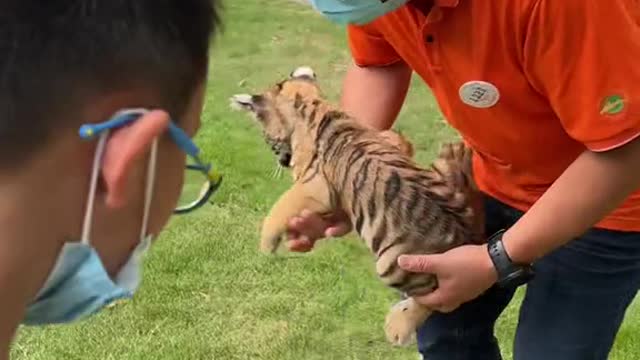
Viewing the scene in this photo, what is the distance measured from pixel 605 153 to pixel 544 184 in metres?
0.22

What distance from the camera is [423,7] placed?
71.9 inches

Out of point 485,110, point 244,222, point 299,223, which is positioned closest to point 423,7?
point 485,110

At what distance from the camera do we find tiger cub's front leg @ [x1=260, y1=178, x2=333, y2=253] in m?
2.04

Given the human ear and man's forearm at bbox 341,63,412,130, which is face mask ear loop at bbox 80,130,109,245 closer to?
the human ear

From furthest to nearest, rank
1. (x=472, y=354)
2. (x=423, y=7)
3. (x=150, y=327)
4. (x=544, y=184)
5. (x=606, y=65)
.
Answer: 1. (x=150, y=327)
2. (x=472, y=354)
3. (x=544, y=184)
4. (x=423, y=7)
5. (x=606, y=65)

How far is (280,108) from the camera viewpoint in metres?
2.12

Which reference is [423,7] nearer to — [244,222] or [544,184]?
[544,184]

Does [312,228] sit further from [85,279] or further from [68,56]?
[68,56]

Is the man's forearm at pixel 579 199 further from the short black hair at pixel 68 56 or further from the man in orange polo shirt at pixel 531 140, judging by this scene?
the short black hair at pixel 68 56

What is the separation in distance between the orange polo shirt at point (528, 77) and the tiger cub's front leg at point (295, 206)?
9.2 inches

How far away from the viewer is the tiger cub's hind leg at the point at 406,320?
81.4 inches

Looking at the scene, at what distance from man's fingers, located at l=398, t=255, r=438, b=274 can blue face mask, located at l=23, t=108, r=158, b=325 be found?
0.73 meters

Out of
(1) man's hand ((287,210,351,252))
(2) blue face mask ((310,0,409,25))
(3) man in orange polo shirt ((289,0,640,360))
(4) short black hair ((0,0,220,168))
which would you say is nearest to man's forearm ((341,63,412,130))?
(3) man in orange polo shirt ((289,0,640,360))

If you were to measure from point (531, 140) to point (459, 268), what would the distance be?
217mm
